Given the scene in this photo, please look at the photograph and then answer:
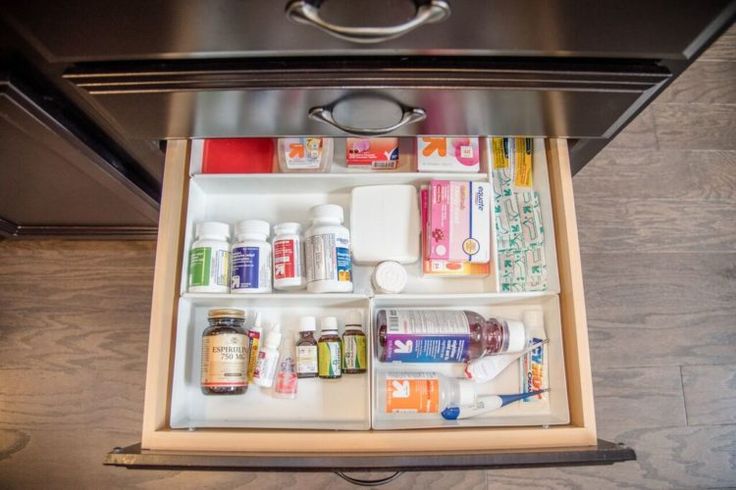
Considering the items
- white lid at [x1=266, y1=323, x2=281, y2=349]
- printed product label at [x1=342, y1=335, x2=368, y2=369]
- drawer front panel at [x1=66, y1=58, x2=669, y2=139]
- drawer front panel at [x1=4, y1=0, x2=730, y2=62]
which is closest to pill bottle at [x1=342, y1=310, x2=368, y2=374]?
printed product label at [x1=342, y1=335, x2=368, y2=369]

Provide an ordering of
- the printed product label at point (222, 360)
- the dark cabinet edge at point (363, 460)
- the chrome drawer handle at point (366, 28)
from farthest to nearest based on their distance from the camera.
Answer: the printed product label at point (222, 360), the dark cabinet edge at point (363, 460), the chrome drawer handle at point (366, 28)

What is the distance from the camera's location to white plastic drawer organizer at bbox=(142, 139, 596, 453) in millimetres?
614

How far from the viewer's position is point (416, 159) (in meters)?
0.81

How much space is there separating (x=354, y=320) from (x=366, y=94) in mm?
379

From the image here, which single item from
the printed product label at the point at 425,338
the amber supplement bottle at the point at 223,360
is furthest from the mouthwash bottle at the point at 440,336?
the amber supplement bottle at the point at 223,360

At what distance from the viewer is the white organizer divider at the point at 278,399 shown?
754 millimetres

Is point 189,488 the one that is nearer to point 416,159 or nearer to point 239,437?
point 239,437

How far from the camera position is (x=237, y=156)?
80cm

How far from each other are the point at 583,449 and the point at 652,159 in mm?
918

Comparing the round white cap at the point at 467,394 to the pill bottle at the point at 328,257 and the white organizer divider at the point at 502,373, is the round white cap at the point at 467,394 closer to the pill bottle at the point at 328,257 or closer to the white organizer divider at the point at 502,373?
the white organizer divider at the point at 502,373

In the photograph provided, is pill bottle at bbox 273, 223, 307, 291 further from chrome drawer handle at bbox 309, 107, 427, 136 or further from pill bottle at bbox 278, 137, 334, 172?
chrome drawer handle at bbox 309, 107, 427, 136

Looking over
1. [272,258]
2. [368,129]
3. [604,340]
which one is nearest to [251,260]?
[272,258]

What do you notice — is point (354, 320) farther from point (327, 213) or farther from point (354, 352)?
point (327, 213)

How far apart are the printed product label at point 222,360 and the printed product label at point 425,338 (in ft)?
0.72
